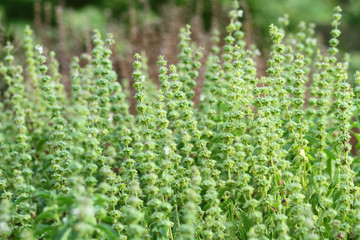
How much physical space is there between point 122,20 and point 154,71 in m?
2.53

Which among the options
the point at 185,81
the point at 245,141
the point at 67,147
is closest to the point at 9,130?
the point at 67,147

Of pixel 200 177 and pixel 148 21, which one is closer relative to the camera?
pixel 200 177

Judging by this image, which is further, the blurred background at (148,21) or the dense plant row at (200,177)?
the blurred background at (148,21)

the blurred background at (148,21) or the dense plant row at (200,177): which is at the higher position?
the blurred background at (148,21)

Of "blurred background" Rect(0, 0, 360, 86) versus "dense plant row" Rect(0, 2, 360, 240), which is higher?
"blurred background" Rect(0, 0, 360, 86)

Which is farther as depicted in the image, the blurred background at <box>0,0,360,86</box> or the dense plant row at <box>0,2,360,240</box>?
the blurred background at <box>0,0,360,86</box>

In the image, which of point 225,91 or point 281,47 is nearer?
point 281,47

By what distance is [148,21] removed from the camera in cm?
544

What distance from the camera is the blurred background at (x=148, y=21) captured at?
16.6ft

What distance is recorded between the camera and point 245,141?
6.89 feet

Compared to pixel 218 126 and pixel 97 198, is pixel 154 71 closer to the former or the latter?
pixel 218 126

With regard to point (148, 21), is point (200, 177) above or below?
below

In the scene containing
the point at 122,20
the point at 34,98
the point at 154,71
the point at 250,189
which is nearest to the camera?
the point at 250,189

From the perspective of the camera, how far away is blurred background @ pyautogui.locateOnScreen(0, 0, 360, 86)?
506 cm
